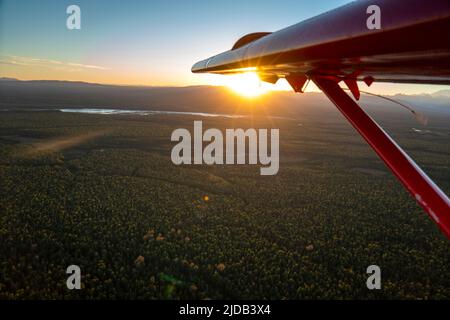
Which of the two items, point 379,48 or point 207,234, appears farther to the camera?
point 207,234

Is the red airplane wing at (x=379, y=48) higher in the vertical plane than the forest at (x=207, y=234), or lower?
higher

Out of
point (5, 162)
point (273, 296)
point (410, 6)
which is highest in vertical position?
point (410, 6)

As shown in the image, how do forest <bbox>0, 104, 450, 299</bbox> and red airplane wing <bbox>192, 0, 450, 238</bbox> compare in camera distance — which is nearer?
red airplane wing <bbox>192, 0, 450, 238</bbox>

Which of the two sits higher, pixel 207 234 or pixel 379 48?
pixel 379 48

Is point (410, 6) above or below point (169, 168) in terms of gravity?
above

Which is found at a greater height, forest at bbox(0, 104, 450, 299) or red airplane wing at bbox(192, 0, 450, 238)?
red airplane wing at bbox(192, 0, 450, 238)

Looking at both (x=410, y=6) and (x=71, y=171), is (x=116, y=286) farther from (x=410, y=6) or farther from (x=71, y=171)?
(x=71, y=171)

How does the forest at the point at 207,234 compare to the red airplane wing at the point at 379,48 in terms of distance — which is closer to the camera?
the red airplane wing at the point at 379,48
